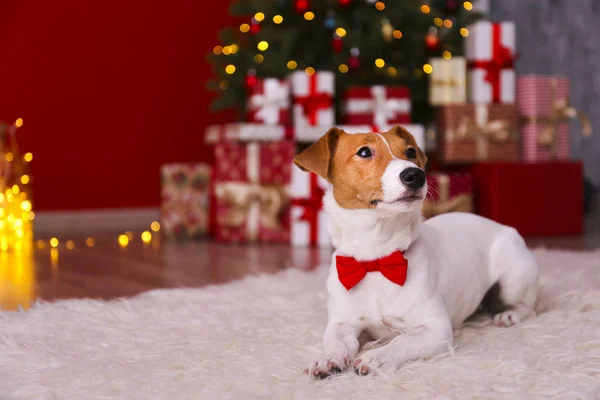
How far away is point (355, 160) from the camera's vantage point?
70.2 inches

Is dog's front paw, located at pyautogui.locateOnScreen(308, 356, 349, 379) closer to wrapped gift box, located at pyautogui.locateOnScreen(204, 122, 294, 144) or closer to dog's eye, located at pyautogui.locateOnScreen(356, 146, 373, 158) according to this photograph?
dog's eye, located at pyautogui.locateOnScreen(356, 146, 373, 158)

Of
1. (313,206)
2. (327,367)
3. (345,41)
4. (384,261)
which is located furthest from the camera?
(345,41)

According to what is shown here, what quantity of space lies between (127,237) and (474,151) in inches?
82.9

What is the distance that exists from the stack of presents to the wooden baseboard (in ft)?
2.32

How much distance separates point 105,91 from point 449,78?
229 centimetres

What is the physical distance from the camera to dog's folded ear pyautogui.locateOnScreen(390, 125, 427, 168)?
1.90 metres

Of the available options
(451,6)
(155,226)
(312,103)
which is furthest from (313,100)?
(155,226)

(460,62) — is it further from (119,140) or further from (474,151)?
(119,140)

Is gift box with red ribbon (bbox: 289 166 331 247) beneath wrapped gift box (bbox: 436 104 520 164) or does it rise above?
beneath

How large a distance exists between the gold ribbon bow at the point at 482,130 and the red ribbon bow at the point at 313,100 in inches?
31.0

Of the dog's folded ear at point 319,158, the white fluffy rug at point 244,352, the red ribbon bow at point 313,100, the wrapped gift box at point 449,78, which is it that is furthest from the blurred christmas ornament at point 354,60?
the dog's folded ear at point 319,158

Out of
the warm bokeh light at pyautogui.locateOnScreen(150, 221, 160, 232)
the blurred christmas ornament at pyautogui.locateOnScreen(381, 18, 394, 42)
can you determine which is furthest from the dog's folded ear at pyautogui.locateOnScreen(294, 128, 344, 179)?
the warm bokeh light at pyautogui.locateOnScreen(150, 221, 160, 232)

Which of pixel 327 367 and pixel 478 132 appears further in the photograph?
pixel 478 132

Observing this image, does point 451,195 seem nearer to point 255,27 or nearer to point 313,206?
point 313,206
